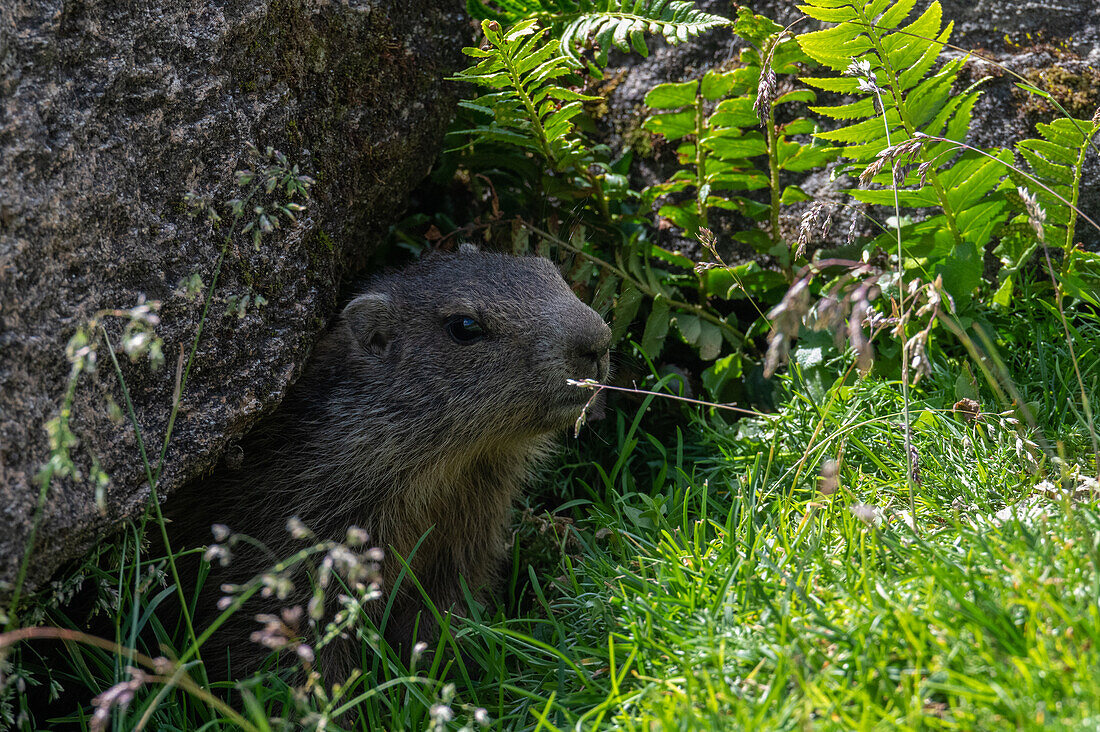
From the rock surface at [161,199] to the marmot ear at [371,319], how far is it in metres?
0.19

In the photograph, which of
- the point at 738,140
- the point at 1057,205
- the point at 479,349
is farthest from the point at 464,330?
the point at 1057,205

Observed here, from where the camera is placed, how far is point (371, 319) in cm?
461

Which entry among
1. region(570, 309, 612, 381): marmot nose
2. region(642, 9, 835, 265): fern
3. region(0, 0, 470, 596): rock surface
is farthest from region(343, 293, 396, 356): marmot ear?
region(642, 9, 835, 265): fern

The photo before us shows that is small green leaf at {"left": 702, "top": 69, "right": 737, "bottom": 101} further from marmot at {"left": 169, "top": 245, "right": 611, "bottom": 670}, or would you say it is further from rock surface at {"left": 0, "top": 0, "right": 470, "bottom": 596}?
rock surface at {"left": 0, "top": 0, "right": 470, "bottom": 596}

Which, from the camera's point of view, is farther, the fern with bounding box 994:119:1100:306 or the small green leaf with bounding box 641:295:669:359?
the small green leaf with bounding box 641:295:669:359

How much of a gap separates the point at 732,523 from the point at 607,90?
3269mm

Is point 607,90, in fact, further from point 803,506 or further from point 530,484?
point 803,506

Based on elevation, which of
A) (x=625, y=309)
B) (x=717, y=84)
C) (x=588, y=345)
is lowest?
(x=625, y=309)

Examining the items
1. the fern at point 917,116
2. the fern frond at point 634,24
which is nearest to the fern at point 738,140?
the fern frond at point 634,24

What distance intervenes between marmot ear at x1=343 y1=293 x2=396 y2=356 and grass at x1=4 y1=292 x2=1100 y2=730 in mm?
1291

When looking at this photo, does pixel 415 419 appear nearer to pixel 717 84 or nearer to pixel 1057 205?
pixel 717 84

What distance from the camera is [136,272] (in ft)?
11.5

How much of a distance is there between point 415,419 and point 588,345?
919 millimetres

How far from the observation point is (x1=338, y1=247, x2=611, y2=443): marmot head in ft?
14.0
